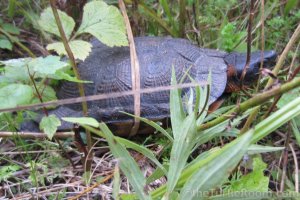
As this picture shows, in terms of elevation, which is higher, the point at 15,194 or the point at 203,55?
the point at 203,55

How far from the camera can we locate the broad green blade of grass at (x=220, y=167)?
0.60 meters

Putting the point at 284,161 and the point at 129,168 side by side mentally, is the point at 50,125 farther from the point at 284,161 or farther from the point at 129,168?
the point at 284,161

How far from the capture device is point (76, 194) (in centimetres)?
106

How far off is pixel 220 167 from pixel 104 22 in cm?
82

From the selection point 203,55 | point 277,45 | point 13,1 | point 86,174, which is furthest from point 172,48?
point 13,1

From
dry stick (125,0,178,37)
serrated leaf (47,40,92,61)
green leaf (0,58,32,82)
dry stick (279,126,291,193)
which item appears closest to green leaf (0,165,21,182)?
green leaf (0,58,32,82)

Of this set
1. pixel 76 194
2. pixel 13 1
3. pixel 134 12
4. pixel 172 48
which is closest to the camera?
pixel 76 194

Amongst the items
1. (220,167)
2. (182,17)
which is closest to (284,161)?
(220,167)

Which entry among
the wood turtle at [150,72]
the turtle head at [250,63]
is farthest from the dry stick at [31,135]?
the turtle head at [250,63]

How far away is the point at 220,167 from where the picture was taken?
24.0 inches

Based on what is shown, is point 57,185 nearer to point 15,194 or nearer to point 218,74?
point 15,194

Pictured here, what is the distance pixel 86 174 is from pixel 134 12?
2.80ft

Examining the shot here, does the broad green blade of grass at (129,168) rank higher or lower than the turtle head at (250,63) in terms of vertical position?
lower

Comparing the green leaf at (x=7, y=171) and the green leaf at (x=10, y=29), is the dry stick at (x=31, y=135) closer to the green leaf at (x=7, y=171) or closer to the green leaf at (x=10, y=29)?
the green leaf at (x=7, y=171)
